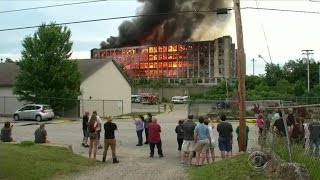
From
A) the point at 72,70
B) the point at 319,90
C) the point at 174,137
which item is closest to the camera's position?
the point at 174,137

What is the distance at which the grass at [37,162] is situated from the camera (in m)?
14.6

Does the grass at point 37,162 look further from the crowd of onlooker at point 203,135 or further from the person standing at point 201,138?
the person standing at point 201,138

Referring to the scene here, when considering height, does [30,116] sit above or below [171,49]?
below

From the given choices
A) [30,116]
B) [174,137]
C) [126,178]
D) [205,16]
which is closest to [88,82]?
[30,116]

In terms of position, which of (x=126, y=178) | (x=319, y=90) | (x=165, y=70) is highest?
(x=165, y=70)

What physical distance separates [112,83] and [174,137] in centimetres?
3060

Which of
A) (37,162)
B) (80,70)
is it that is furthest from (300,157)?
(80,70)

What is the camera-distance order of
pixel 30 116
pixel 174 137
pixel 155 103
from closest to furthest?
pixel 174 137 → pixel 30 116 → pixel 155 103

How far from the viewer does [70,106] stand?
47.8 meters

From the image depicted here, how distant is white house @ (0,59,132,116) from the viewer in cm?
5141

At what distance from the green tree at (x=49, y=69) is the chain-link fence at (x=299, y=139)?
108 feet

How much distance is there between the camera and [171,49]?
14262cm

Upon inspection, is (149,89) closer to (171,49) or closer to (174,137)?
(171,49)

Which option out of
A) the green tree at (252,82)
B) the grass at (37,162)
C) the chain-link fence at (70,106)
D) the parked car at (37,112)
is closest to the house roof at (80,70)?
the chain-link fence at (70,106)
